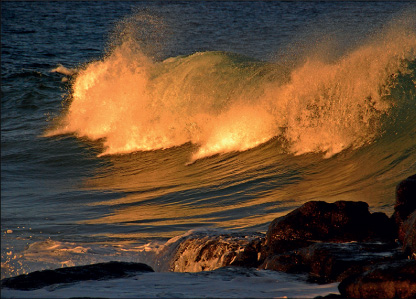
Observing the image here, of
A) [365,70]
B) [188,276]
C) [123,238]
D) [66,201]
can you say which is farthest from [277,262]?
[365,70]

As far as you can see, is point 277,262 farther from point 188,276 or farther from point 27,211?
point 27,211

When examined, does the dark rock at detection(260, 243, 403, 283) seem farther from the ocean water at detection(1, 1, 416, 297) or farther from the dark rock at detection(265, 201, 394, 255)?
the ocean water at detection(1, 1, 416, 297)

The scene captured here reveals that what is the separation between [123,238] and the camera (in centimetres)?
664

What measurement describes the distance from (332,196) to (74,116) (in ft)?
28.6

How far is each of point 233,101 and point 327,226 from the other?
6.88m

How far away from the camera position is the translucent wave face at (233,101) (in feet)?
31.9

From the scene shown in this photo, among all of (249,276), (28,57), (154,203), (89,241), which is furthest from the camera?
(28,57)

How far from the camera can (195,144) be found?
11359mm

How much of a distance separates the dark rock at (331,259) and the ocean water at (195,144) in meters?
0.53

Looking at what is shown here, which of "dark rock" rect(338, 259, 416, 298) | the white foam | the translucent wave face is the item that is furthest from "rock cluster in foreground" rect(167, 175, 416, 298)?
the translucent wave face

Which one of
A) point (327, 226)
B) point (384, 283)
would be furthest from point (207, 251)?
point (384, 283)

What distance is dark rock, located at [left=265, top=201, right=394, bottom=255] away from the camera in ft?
16.3

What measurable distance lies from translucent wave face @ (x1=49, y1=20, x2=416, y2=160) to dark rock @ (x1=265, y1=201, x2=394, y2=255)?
13.4ft

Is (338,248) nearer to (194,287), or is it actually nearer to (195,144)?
(194,287)
